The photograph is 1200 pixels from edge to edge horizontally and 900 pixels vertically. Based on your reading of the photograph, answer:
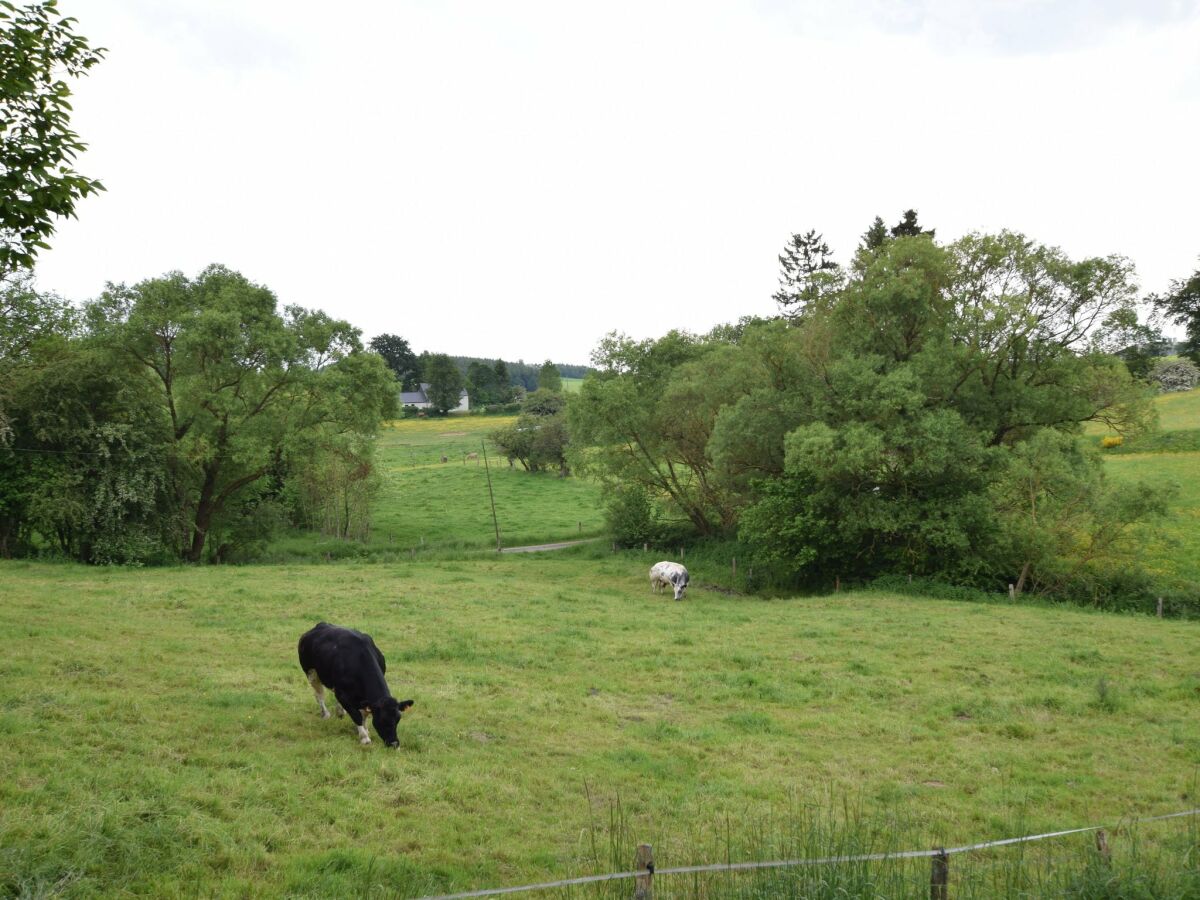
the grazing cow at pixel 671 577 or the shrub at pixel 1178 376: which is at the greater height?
the shrub at pixel 1178 376

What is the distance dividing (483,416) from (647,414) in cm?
8000

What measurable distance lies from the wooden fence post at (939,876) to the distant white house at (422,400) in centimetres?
11626

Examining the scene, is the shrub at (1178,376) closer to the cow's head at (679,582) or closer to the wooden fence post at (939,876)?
the cow's head at (679,582)

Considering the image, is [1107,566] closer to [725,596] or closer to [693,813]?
[725,596]

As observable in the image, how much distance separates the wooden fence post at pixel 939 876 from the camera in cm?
516

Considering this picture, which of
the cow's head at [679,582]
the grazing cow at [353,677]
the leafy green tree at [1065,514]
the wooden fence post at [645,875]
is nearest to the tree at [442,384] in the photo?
the cow's head at [679,582]

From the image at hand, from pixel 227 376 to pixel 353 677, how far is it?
2407cm

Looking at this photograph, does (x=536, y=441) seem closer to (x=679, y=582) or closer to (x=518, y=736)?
(x=679, y=582)

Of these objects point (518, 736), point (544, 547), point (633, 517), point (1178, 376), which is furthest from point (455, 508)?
point (1178, 376)

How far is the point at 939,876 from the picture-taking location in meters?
5.19

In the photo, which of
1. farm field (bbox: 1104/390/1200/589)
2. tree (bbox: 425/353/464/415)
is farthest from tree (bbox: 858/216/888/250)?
tree (bbox: 425/353/464/415)

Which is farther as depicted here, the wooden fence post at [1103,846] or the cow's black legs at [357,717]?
the cow's black legs at [357,717]

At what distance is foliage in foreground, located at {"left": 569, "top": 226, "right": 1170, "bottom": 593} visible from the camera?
80.1 feet

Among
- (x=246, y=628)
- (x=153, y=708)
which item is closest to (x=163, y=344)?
(x=246, y=628)
